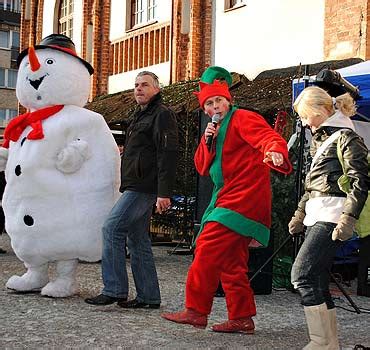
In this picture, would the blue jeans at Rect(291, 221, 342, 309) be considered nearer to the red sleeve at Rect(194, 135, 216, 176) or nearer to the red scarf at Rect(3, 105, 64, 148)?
the red sleeve at Rect(194, 135, 216, 176)

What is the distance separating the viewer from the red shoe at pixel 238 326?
484 centimetres

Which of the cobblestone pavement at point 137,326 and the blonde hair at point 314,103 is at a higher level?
the blonde hair at point 314,103

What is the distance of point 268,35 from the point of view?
487 inches

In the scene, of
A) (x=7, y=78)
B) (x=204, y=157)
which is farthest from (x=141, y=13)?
(x=7, y=78)

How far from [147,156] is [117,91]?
41.6 feet

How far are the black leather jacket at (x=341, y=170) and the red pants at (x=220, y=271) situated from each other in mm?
642

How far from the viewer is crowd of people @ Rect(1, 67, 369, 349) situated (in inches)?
165

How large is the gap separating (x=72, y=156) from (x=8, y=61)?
44.1 meters

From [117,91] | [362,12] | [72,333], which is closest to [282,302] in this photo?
[72,333]

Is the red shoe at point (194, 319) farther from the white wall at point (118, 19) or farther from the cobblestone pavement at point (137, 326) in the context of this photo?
the white wall at point (118, 19)

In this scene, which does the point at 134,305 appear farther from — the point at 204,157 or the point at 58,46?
the point at 58,46

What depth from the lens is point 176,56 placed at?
14.9m

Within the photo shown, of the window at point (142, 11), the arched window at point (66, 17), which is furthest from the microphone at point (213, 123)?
the arched window at point (66, 17)

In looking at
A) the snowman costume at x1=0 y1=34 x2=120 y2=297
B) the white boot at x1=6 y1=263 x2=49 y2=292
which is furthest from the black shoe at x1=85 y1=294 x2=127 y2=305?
the white boot at x1=6 y1=263 x2=49 y2=292
